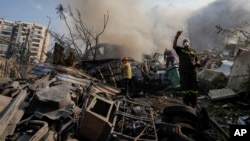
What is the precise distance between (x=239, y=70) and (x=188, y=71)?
3540 millimetres

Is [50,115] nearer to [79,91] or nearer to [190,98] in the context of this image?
[79,91]

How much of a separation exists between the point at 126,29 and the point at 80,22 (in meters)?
5.33

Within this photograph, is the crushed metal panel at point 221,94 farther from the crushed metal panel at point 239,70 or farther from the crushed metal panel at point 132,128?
the crushed metal panel at point 132,128

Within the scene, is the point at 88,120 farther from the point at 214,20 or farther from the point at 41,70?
the point at 214,20

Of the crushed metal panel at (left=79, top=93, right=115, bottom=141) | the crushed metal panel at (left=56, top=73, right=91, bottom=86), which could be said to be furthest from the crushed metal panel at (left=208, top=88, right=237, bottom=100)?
the crushed metal panel at (left=79, top=93, right=115, bottom=141)

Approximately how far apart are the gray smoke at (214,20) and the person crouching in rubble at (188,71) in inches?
842

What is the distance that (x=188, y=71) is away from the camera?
269 inches

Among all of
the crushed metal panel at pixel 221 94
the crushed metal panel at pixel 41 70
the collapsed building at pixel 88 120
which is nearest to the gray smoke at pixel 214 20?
the crushed metal panel at pixel 221 94

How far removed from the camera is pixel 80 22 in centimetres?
2186

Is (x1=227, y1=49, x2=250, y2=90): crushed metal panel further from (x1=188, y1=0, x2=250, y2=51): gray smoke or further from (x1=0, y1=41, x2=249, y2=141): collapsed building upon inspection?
(x1=188, y1=0, x2=250, y2=51): gray smoke

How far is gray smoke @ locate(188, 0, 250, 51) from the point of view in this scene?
26.6m

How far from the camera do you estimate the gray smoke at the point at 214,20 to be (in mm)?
26594

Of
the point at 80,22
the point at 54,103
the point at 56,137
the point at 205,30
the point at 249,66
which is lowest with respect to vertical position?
the point at 56,137

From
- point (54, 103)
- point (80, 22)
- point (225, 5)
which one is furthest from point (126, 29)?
point (54, 103)
